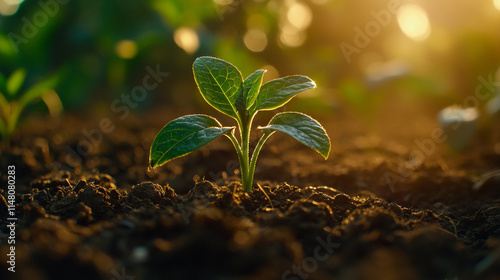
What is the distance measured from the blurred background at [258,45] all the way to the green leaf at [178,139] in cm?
236

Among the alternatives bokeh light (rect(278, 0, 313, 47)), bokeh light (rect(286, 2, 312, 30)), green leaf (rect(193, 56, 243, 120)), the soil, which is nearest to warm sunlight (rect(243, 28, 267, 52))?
bokeh light (rect(278, 0, 313, 47))

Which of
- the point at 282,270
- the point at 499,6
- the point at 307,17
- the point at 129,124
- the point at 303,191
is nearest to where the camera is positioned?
the point at 282,270

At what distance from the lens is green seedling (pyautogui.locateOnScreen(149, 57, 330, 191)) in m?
1.38

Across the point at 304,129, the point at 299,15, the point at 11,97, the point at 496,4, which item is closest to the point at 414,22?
the point at 496,4

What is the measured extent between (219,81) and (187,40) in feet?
8.15

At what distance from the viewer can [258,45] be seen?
4.83m

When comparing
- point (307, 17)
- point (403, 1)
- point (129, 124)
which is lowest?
point (129, 124)

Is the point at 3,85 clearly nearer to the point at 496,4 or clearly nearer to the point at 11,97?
the point at 11,97

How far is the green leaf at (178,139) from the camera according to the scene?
1.37m

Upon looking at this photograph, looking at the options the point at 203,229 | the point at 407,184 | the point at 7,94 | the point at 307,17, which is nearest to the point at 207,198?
the point at 203,229

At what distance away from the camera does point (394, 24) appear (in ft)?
17.9

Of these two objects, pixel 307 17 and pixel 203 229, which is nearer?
pixel 203 229

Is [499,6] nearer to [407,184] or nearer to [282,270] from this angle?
[407,184]

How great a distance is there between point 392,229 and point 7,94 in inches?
95.3
